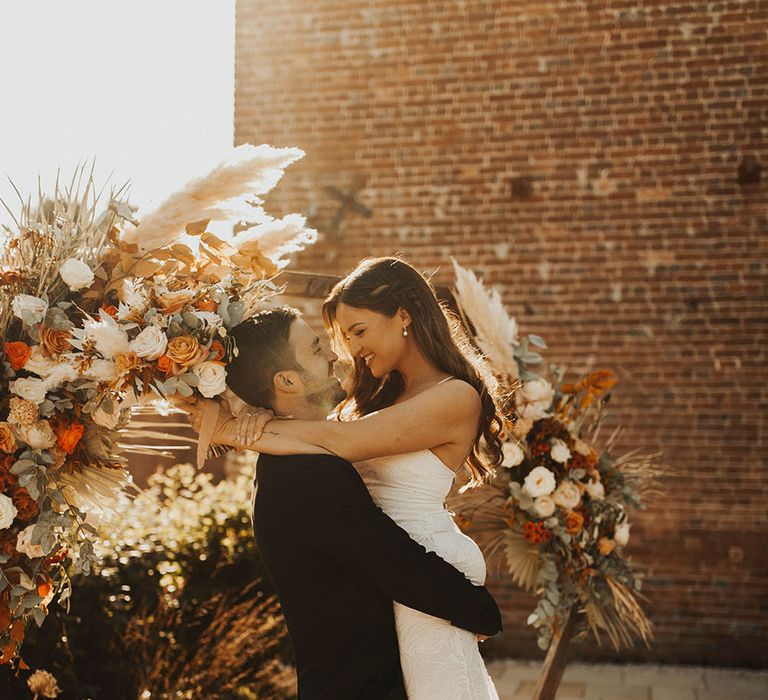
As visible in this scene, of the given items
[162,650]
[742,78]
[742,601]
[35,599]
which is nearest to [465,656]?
[35,599]

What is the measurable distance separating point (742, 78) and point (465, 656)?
5568mm

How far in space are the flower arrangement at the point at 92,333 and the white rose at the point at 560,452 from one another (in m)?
2.30

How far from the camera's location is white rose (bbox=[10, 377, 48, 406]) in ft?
8.71

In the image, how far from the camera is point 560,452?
4.77 m

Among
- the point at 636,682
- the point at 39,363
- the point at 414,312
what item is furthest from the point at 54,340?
the point at 636,682

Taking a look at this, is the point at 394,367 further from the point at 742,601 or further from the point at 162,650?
the point at 742,601

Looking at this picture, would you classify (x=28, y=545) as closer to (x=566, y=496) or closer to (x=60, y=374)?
(x=60, y=374)

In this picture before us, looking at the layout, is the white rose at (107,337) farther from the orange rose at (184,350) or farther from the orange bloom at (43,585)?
the orange bloom at (43,585)

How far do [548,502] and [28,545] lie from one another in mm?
2625

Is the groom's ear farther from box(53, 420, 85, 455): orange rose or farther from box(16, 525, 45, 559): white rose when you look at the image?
box(16, 525, 45, 559): white rose

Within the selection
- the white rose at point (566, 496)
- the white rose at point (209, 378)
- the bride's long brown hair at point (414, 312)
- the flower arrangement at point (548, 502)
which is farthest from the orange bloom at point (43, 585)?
the white rose at point (566, 496)

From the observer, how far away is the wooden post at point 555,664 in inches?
187

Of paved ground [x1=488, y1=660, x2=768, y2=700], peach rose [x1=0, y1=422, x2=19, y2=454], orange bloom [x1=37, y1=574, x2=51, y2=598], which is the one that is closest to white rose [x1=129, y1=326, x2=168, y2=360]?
peach rose [x1=0, y1=422, x2=19, y2=454]

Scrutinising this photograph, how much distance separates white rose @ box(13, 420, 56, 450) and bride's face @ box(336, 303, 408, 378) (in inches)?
33.7
